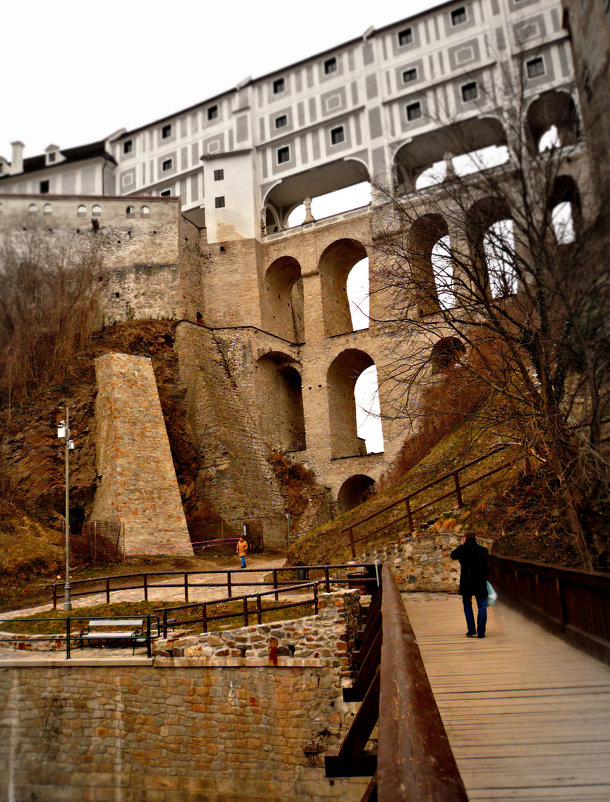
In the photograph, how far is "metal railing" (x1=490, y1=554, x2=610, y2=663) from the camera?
519 centimetres

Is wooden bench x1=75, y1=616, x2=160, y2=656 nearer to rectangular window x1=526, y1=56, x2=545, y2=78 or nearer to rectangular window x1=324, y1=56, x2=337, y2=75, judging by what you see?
rectangular window x1=526, y1=56, x2=545, y2=78

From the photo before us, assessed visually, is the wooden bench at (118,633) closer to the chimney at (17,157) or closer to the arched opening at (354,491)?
the arched opening at (354,491)

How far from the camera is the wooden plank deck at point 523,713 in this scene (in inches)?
110

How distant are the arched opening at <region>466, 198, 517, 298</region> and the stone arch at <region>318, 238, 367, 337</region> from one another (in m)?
23.2

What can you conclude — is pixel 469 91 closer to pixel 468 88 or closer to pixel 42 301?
pixel 468 88

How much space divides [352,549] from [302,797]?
5448 millimetres

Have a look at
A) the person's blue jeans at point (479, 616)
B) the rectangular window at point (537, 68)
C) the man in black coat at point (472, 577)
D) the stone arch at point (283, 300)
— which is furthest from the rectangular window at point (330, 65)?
the person's blue jeans at point (479, 616)

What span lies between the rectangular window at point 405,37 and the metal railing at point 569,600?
109 ft

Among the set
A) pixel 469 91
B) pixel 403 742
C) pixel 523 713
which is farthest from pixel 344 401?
pixel 403 742

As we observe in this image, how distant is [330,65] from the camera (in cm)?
3569

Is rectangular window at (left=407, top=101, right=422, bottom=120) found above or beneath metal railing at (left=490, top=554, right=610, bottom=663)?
above

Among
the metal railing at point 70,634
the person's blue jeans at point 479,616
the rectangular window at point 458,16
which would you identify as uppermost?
the rectangular window at point 458,16

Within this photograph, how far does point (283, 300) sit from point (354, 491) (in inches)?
487

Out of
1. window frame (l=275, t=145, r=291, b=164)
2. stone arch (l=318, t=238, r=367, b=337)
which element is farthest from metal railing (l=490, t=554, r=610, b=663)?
window frame (l=275, t=145, r=291, b=164)
